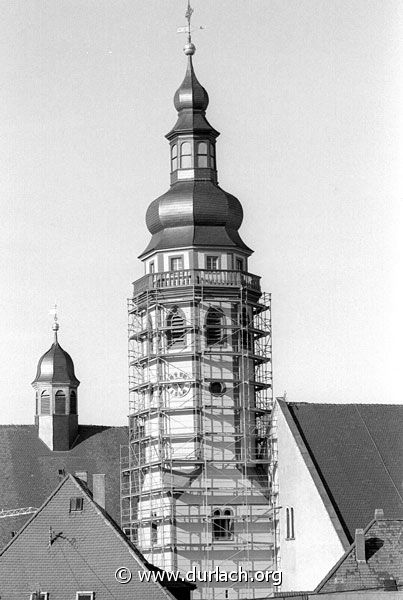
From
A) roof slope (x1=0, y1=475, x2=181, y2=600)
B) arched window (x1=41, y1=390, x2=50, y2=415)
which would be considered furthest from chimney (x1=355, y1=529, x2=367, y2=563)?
arched window (x1=41, y1=390, x2=50, y2=415)

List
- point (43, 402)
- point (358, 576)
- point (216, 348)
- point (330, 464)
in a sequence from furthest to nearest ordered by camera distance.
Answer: point (43, 402) → point (216, 348) → point (330, 464) → point (358, 576)

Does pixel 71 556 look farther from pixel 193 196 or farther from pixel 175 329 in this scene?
pixel 193 196

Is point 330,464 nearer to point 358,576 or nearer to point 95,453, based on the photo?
point 358,576

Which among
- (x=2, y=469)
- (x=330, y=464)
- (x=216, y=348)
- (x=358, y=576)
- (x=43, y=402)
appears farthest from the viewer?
(x=43, y=402)

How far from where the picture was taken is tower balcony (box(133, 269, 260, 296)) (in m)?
81.4

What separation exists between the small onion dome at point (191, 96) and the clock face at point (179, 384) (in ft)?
40.7

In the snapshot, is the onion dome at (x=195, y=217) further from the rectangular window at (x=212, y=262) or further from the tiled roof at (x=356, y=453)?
the tiled roof at (x=356, y=453)

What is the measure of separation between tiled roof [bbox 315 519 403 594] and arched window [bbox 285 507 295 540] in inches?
367

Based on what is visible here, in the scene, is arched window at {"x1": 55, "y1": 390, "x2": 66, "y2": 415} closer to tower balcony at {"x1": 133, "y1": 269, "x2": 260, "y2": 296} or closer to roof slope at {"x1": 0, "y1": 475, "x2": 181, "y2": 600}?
tower balcony at {"x1": 133, "y1": 269, "x2": 260, "y2": 296}

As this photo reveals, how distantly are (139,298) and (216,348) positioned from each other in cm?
426

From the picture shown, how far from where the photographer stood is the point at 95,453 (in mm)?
93000

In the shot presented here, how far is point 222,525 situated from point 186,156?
16402 mm

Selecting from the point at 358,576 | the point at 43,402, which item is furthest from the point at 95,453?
the point at 358,576

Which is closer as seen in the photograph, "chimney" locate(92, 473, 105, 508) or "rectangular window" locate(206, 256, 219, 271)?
"chimney" locate(92, 473, 105, 508)
